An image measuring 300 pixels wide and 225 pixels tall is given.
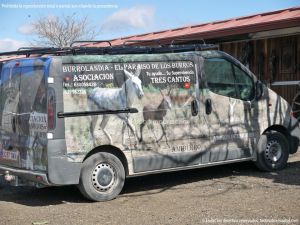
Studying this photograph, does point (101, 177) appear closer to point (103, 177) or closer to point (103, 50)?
point (103, 177)

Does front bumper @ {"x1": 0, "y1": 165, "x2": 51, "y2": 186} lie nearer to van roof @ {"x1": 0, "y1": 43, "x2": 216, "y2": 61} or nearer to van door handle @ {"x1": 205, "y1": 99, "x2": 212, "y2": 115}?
van roof @ {"x1": 0, "y1": 43, "x2": 216, "y2": 61}

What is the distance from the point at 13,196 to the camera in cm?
808

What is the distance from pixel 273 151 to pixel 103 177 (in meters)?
3.28

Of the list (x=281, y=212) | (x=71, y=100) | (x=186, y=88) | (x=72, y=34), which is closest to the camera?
(x=281, y=212)

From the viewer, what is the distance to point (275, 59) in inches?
555

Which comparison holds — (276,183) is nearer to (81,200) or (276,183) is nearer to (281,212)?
(281,212)

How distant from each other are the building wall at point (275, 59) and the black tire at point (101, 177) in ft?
24.5

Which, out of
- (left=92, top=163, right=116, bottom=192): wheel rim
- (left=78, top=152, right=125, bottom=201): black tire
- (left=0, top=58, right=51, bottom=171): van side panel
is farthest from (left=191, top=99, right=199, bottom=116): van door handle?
(left=0, top=58, right=51, bottom=171): van side panel

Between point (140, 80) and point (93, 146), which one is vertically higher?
point (140, 80)

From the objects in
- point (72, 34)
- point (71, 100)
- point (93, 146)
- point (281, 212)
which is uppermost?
point (72, 34)

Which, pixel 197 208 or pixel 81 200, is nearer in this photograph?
pixel 197 208

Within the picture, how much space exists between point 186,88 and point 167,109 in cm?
48

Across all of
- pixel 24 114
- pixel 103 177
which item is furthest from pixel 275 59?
pixel 24 114

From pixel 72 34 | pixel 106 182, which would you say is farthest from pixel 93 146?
pixel 72 34
